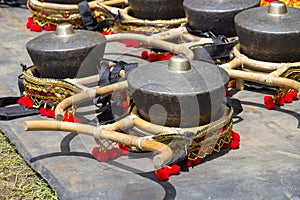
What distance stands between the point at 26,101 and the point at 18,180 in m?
0.81

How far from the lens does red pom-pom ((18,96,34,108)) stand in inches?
148

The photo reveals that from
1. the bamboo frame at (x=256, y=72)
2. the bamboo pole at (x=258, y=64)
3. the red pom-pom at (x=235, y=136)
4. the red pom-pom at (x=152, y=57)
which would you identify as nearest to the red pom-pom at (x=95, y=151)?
the red pom-pom at (x=235, y=136)

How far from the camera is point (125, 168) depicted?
3.04m

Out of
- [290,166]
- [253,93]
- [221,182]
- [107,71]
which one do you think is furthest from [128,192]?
[253,93]

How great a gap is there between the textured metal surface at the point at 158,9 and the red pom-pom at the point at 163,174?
197 centimetres

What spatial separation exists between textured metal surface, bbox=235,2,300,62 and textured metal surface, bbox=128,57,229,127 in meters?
0.66

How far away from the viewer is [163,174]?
2.89 m

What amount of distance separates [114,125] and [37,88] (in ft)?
2.48

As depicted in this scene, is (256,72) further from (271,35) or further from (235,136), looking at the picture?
(235,136)

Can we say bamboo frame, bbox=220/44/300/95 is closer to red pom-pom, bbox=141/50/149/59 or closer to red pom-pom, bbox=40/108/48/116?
red pom-pom, bbox=141/50/149/59

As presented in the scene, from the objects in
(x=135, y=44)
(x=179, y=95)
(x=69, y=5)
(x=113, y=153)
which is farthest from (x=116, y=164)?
Result: (x=69, y=5)

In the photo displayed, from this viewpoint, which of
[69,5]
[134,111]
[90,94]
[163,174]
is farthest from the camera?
[69,5]

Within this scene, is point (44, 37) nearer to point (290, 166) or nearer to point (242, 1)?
point (242, 1)

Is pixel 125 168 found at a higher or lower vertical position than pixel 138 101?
lower
